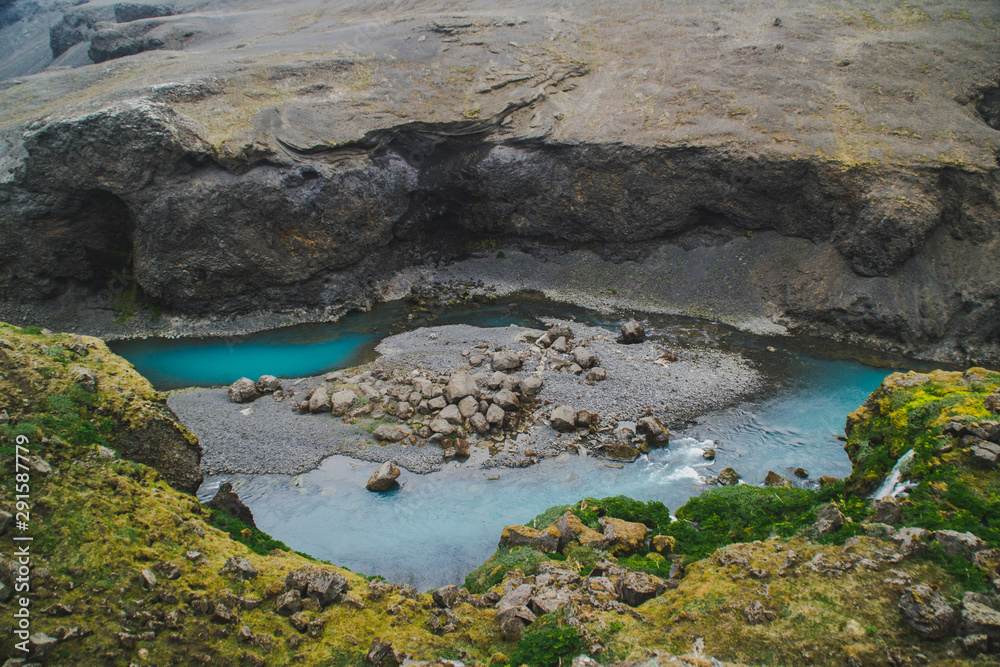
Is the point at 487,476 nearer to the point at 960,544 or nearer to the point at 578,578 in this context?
the point at 578,578

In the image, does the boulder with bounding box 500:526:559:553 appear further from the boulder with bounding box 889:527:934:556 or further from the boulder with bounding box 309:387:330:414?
the boulder with bounding box 309:387:330:414

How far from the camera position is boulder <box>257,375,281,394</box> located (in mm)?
23453

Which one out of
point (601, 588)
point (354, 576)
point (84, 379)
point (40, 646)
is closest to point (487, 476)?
point (354, 576)

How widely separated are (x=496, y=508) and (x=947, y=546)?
37.0 ft

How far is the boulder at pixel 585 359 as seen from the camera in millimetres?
24766

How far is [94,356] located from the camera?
13.0 meters

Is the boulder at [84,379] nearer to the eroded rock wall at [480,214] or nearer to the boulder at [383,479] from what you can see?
the boulder at [383,479]

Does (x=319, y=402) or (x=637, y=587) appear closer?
(x=637, y=587)

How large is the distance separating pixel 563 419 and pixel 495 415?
255 cm

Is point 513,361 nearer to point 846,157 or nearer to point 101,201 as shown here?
point 846,157

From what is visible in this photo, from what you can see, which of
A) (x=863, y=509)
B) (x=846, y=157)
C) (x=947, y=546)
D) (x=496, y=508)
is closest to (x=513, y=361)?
(x=496, y=508)

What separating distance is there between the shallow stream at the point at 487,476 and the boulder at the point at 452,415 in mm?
1691

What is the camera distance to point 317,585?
10.2m

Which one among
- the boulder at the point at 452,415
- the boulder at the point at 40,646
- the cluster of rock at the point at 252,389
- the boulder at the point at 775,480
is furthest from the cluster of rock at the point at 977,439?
the cluster of rock at the point at 252,389
